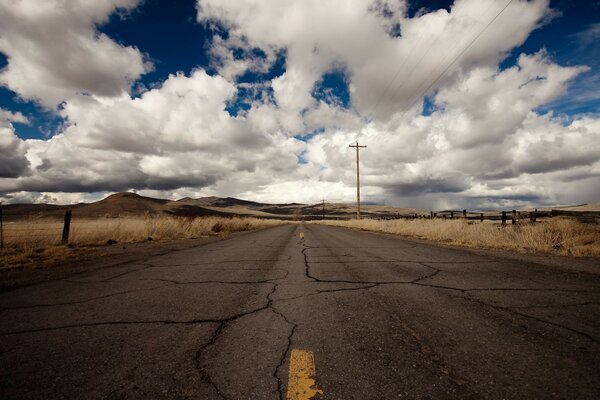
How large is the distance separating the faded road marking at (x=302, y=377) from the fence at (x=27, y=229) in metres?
11.7

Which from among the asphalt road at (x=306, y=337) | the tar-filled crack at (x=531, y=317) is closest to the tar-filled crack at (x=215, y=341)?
the asphalt road at (x=306, y=337)

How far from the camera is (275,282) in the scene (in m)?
5.68

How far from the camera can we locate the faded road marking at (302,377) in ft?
6.75

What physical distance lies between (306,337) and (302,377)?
0.81 m

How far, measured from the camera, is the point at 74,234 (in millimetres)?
12820

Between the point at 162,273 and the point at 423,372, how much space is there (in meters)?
5.71

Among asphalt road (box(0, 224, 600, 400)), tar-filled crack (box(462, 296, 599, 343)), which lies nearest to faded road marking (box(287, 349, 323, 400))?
asphalt road (box(0, 224, 600, 400))

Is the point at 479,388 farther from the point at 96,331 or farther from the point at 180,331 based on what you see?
→ the point at 96,331

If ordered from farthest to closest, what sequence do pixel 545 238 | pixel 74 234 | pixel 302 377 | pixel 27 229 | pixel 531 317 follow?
pixel 74 234 < pixel 27 229 < pixel 545 238 < pixel 531 317 < pixel 302 377

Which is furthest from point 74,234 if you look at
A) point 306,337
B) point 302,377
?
point 302,377

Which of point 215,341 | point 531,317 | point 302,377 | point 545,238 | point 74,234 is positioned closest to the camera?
point 302,377

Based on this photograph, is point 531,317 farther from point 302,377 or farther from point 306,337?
point 302,377

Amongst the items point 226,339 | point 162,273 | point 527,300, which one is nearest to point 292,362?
point 226,339

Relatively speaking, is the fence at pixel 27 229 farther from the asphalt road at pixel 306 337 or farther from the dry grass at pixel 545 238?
the dry grass at pixel 545 238
